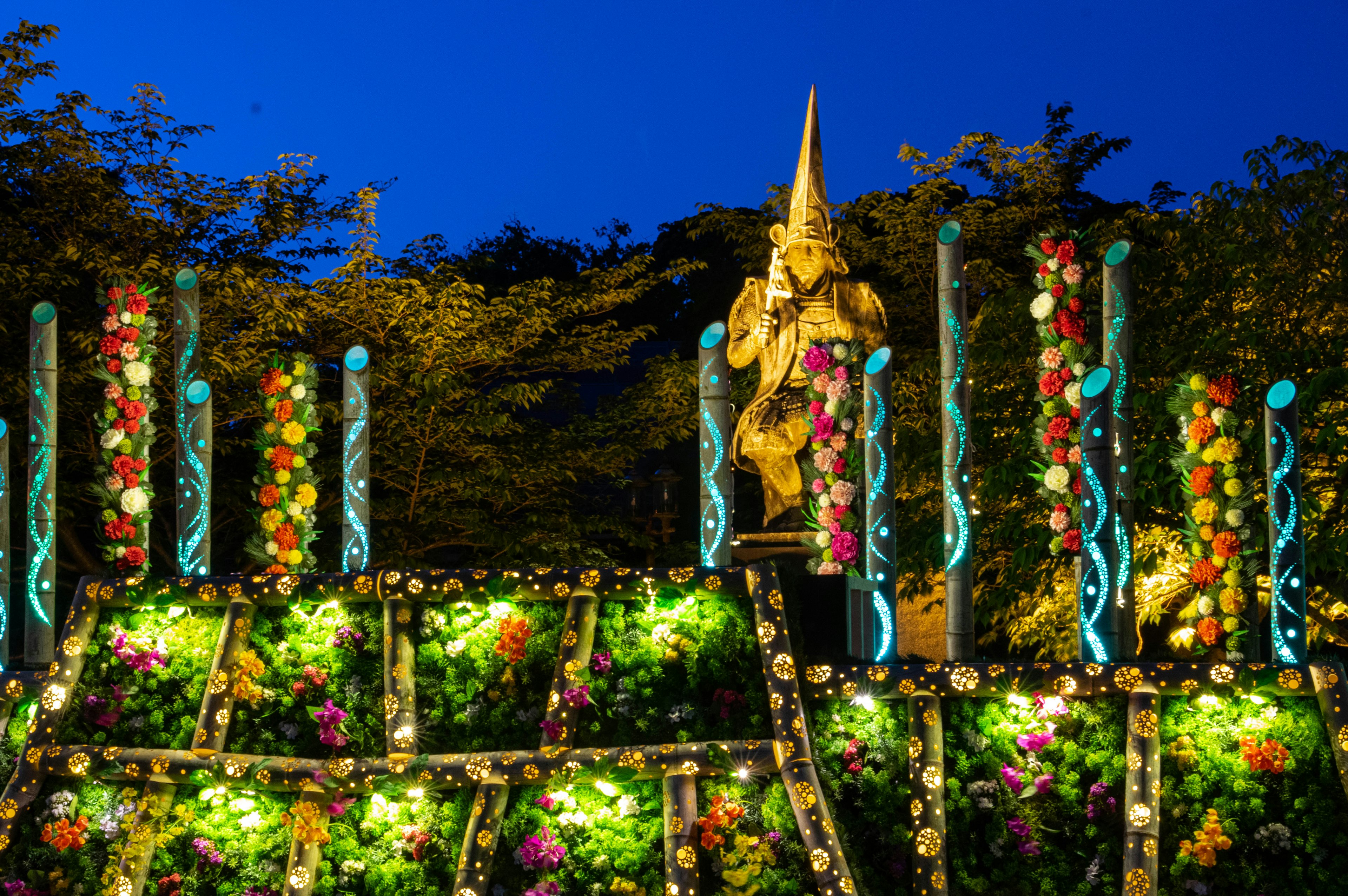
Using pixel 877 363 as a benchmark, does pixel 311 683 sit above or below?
below

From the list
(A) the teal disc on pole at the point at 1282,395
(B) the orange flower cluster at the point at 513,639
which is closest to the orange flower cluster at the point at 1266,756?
(A) the teal disc on pole at the point at 1282,395

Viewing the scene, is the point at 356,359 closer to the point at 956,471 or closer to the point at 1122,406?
the point at 956,471

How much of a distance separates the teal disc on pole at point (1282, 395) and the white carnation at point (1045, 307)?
131cm

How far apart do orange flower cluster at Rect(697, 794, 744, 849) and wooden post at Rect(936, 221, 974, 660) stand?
5.44 ft

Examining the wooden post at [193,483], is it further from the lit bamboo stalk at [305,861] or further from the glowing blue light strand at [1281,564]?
the glowing blue light strand at [1281,564]

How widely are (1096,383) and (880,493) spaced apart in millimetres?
1366

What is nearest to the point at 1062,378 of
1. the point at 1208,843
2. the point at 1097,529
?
the point at 1097,529

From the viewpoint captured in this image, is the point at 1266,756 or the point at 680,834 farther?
the point at 680,834

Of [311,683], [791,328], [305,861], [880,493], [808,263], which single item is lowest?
[305,861]

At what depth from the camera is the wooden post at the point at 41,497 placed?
8320 millimetres

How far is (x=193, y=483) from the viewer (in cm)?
818

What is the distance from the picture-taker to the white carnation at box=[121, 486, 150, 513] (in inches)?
328

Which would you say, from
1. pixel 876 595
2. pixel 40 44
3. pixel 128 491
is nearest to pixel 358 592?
pixel 128 491

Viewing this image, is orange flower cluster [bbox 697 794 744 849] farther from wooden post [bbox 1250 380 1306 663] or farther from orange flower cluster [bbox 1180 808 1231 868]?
Result: wooden post [bbox 1250 380 1306 663]
